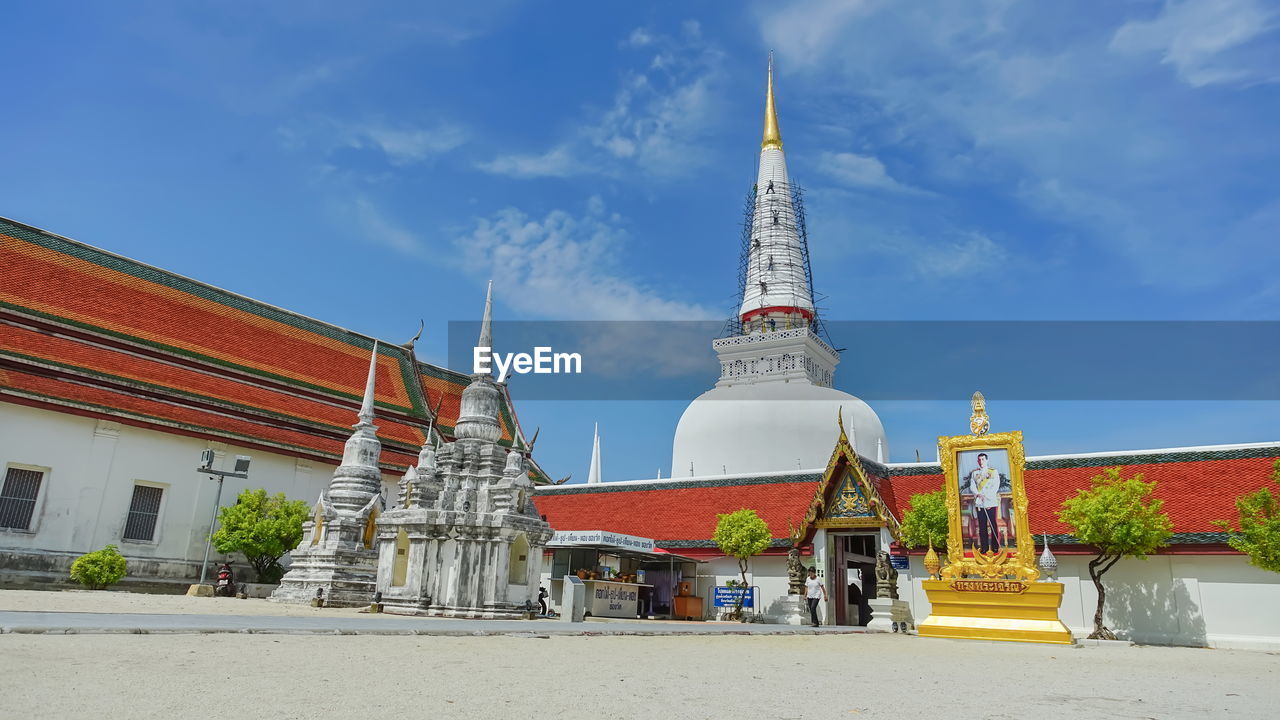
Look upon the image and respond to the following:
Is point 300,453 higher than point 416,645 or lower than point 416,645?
higher

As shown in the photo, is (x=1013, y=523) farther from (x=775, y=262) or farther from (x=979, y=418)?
(x=775, y=262)

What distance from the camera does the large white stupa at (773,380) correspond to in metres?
35.0

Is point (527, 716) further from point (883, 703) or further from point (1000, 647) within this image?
point (1000, 647)

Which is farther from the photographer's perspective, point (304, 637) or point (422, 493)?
point (422, 493)

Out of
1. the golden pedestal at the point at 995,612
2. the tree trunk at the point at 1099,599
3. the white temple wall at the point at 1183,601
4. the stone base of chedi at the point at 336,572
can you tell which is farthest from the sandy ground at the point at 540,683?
the stone base of chedi at the point at 336,572

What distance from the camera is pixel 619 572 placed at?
21.1m

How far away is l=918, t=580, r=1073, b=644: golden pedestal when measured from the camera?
15.2 metres

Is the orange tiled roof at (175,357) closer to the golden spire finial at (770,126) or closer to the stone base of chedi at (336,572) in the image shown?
the stone base of chedi at (336,572)

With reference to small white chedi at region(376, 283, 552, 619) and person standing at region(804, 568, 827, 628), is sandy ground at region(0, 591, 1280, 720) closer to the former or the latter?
small white chedi at region(376, 283, 552, 619)

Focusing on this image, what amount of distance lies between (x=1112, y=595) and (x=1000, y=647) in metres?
6.75

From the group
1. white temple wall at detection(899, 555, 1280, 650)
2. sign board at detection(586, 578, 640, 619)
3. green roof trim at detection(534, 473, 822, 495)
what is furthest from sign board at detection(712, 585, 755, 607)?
white temple wall at detection(899, 555, 1280, 650)

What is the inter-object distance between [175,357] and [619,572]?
567 inches

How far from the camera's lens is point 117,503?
2097cm

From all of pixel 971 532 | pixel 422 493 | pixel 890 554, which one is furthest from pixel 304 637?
pixel 890 554
